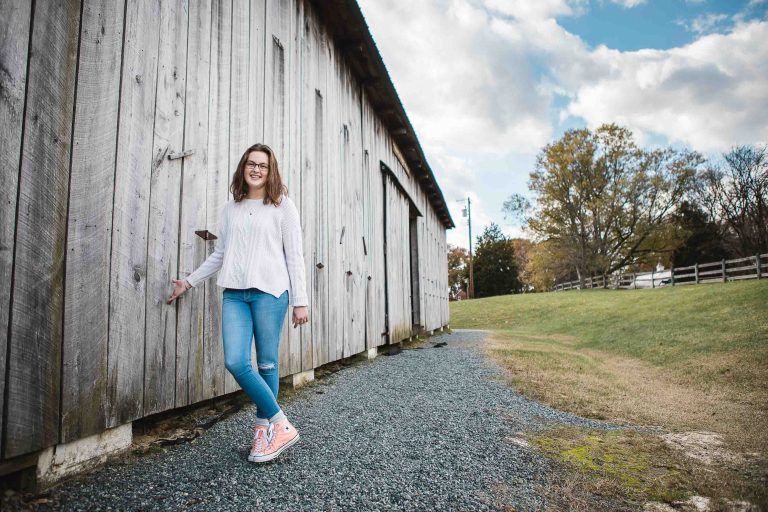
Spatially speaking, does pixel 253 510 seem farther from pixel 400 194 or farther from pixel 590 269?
pixel 590 269

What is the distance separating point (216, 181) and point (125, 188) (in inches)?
32.9

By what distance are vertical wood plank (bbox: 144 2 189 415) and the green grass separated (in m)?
8.64

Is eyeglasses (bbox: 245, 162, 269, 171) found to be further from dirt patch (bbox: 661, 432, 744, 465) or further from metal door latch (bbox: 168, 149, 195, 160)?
dirt patch (bbox: 661, 432, 744, 465)

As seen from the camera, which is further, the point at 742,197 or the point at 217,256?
the point at 742,197

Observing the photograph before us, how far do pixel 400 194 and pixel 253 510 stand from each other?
7.81 meters

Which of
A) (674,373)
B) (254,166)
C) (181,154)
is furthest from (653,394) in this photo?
(181,154)

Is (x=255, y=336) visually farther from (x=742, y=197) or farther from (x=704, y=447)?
(x=742, y=197)

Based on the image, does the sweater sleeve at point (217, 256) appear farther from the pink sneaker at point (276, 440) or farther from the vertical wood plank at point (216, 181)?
the pink sneaker at point (276, 440)

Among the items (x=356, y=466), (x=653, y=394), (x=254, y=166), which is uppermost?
(x=254, y=166)

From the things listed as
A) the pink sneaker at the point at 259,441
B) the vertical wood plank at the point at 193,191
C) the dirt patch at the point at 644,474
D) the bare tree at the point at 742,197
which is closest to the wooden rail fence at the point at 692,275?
the bare tree at the point at 742,197

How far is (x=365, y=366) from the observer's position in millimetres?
5582

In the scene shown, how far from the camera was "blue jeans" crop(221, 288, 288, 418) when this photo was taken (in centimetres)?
219

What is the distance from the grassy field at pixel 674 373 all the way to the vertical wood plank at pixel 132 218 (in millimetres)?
2543

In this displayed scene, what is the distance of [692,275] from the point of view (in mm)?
23000
